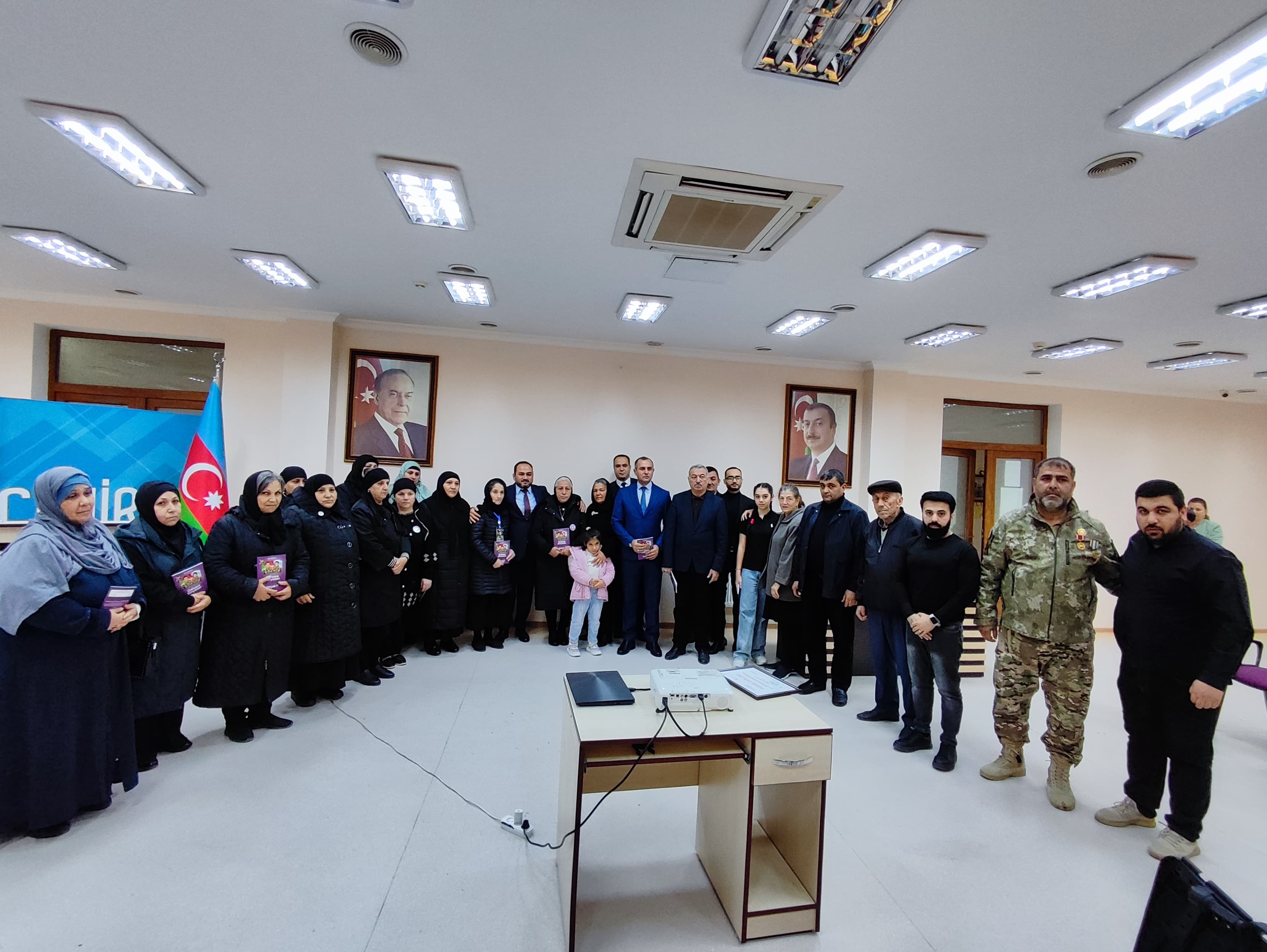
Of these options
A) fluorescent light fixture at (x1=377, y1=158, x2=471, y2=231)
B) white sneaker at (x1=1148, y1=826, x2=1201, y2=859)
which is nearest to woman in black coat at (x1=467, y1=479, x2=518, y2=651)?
fluorescent light fixture at (x1=377, y1=158, x2=471, y2=231)

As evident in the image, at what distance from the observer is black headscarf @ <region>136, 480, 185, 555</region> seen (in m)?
2.78

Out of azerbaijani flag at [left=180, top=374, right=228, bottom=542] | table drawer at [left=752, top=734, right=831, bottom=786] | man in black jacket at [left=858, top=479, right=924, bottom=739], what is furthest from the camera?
azerbaijani flag at [left=180, top=374, right=228, bottom=542]

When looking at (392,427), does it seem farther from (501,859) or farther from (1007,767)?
(1007,767)

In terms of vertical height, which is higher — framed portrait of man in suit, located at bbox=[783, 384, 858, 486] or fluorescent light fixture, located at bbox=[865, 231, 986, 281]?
fluorescent light fixture, located at bbox=[865, 231, 986, 281]

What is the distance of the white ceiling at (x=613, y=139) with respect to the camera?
5.80 ft

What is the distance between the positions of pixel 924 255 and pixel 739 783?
3116 mm

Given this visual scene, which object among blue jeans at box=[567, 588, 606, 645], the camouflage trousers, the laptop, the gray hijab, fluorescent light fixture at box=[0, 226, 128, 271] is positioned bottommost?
blue jeans at box=[567, 588, 606, 645]

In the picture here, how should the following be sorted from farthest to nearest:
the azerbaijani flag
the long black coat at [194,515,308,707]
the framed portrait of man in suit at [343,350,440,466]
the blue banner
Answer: the framed portrait of man in suit at [343,350,440,466], the azerbaijani flag, the blue banner, the long black coat at [194,515,308,707]

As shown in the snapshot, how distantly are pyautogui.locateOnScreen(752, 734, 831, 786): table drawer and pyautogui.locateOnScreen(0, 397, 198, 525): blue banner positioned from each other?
16.9ft

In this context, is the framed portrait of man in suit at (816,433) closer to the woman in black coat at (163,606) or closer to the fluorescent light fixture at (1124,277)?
the fluorescent light fixture at (1124,277)

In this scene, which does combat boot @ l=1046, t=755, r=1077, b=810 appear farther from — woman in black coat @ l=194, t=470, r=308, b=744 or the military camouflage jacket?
woman in black coat @ l=194, t=470, r=308, b=744

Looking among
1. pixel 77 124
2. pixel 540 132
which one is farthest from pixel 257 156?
pixel 540 132

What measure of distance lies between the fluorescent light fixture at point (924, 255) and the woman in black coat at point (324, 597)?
3723 mm

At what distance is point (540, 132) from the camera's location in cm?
234
